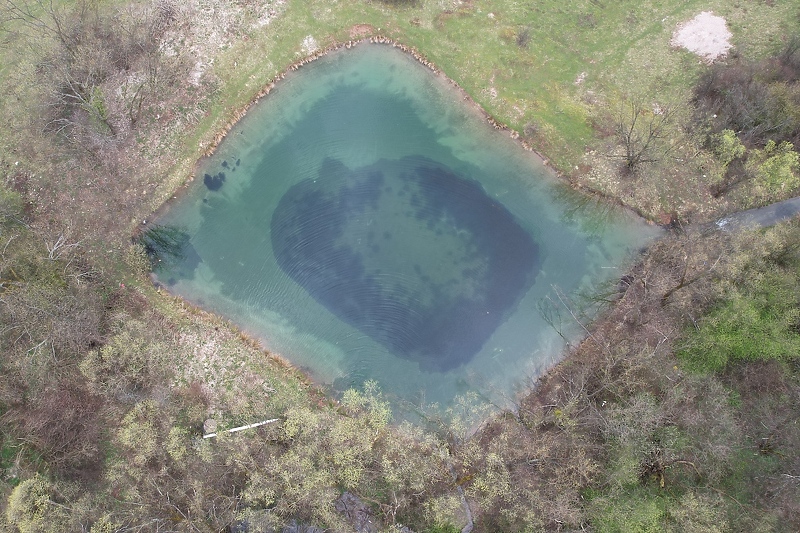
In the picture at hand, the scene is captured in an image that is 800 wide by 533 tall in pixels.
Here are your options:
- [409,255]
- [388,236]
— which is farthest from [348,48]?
[409,255]

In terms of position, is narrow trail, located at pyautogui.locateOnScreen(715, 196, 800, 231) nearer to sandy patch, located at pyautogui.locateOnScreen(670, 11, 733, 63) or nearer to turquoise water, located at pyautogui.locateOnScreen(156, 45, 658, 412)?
turquoise water, located at pyautogui.locateOnScreen(156, 45, 658, 412)

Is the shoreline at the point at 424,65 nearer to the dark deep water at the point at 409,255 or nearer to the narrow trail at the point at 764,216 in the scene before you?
the narrow trail at the point at 764,216

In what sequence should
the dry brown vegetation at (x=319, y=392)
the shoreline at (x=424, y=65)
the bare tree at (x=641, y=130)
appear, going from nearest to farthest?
the dry brown vegetation at (x=319, y=392) → the bare tree at (x=641, y=130) → the shoreline at (x=424, y=65)

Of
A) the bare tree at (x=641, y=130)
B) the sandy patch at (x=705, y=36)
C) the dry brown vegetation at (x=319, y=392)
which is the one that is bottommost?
the dry brown vegetation at (x=319, y=392)

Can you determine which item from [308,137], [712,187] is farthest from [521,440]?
[308,137]

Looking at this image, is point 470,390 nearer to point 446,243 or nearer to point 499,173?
point 446,243

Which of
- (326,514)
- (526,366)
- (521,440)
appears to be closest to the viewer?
(326,514)

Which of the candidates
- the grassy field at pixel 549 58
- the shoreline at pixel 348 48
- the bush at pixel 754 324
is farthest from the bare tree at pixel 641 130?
the bush at pixel 754 324
